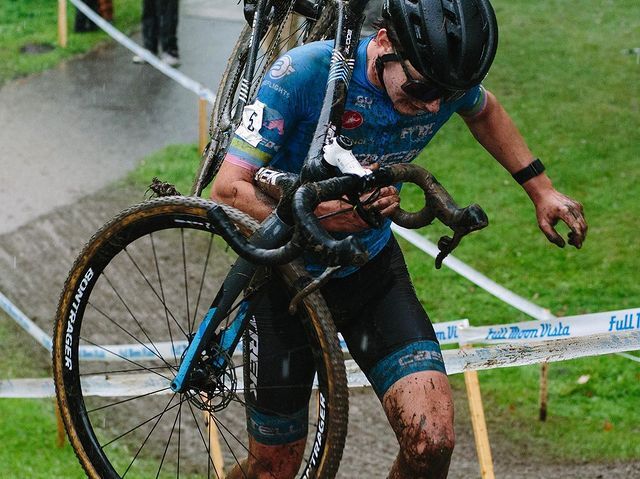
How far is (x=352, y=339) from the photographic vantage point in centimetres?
427

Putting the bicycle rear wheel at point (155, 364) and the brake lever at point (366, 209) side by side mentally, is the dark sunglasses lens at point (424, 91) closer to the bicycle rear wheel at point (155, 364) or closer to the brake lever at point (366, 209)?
the brake lever at point (366, 209)

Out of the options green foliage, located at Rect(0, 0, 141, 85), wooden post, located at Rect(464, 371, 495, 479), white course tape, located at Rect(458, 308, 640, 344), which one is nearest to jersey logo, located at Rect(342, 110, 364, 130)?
wooden post, located at Rect(464, 371, 495, 479)

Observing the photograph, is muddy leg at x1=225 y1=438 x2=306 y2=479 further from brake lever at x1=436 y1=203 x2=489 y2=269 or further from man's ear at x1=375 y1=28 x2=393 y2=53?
man's ear at x1=375 y1=28 x2=393 y2=53

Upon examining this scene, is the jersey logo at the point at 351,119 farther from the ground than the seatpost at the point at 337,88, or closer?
closer

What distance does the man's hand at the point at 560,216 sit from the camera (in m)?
4.25

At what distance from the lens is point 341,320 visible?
14.2ft

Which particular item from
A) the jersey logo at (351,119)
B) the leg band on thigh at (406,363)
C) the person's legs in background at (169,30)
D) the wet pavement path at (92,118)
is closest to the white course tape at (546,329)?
the leg band on thigh at (406,363)

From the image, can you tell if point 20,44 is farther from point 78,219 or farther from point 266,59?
Result: point 266,59

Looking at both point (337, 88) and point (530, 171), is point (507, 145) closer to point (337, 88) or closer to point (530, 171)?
point (530, 171)

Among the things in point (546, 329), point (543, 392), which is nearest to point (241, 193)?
point (546, 329)

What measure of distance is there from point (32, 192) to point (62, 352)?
7.78 meters

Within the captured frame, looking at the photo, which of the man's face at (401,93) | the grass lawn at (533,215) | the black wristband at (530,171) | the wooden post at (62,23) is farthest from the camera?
the wooden post at (62,23)

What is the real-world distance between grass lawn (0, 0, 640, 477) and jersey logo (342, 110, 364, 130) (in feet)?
12.9

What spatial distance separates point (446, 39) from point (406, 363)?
3.89 feet
